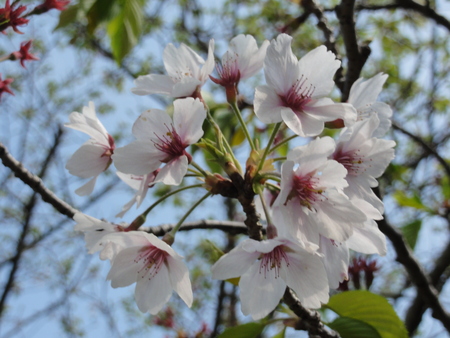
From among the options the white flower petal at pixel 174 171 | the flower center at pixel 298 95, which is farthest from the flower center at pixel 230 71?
the white flower petal at pixel 174 171

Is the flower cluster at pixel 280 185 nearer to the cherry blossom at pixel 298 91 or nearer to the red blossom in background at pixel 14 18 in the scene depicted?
the cherry blossom at pixel 298 91

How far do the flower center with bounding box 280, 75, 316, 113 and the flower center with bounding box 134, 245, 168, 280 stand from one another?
0.57 metres

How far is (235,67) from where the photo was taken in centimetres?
152

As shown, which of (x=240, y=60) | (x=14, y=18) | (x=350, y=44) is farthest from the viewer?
(x=350, y=44)

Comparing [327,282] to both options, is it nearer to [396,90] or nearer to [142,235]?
[142,235]

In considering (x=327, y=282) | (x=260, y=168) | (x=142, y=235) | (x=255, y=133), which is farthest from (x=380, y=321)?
(x=255, y=133)

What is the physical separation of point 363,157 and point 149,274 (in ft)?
2.41

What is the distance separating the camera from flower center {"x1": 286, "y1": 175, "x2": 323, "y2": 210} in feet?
3.84

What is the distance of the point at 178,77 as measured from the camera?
1.53 meters

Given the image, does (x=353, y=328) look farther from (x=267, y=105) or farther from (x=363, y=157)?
(x=267, y=105)

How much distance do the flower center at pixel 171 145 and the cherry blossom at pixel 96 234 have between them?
0.26 metres

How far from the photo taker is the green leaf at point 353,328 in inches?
58.6

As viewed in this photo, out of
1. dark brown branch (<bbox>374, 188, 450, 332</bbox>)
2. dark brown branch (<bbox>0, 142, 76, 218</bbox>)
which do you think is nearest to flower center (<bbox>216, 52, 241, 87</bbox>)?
dark brown branch (<bbox>0, 142, 76, 218</bbox>)

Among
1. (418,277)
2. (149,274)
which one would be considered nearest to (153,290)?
(149,274)
